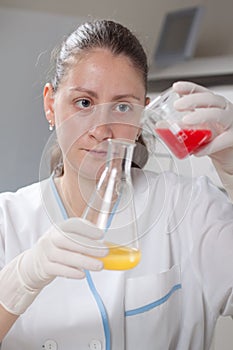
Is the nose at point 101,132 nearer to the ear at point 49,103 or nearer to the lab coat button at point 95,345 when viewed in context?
the ear at point 49,103

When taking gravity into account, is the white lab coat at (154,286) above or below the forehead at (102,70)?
below

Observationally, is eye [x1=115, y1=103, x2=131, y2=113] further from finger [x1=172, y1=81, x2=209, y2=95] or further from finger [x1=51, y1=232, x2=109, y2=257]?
finger [x1=51, y1=232, x2=109, y2=257]

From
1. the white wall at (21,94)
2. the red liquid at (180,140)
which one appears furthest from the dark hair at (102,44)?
the white wall at (21,94)

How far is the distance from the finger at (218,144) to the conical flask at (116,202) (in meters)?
0.14

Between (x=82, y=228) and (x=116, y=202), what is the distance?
0.32 feet

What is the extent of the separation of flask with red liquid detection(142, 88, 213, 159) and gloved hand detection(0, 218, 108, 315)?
Result: 0.59ft

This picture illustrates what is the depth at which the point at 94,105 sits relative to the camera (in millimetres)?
1186

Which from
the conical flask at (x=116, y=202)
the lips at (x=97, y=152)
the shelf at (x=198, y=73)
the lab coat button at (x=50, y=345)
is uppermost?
the shelf at (x=198, y=73)

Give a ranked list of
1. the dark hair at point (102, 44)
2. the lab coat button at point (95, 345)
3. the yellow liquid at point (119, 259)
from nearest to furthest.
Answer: the yellow liquid at point (119, 259), the lab coat button at point (95, 345), the dark hair at point (102, 44)

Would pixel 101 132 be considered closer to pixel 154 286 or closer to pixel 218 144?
pixel 218 144

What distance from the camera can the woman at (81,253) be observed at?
1.08 meters

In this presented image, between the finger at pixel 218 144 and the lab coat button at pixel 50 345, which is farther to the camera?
the lab coat button at pixel 50 345

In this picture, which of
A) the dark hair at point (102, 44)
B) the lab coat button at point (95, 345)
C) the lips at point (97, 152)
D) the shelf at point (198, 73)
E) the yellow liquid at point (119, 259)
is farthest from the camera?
the shelf at point (198, 73)

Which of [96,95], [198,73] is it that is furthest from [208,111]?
[198,73]
